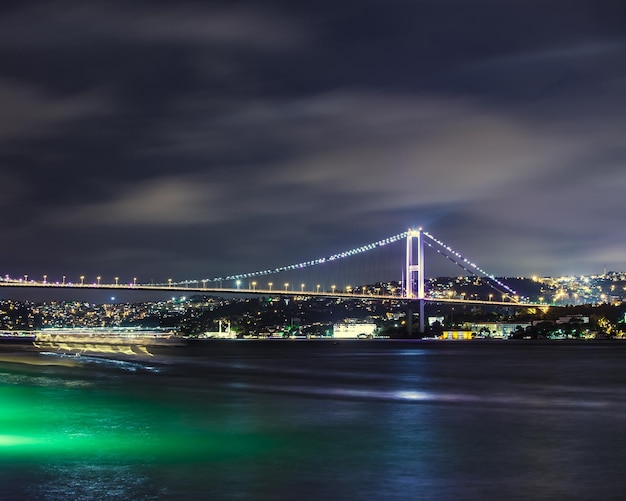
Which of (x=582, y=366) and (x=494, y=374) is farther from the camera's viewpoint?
(x=582, y=366)

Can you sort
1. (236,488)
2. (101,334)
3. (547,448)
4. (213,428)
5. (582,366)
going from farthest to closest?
(101,334) < (582,366) < (213,428) < (547,448) < (236,488)

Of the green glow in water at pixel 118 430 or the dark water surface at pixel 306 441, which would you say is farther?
the green glow in water at pixel 118 430

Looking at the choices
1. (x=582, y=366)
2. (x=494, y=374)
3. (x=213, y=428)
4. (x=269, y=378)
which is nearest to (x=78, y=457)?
(x=213, y=428)

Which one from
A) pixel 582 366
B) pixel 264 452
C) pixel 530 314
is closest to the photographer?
pixel 264 452

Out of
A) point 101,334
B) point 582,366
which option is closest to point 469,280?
point 101,334

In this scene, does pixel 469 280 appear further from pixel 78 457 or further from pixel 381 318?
pixel 78 457

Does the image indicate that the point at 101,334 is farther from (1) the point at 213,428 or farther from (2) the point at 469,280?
(1) the point at 213,428

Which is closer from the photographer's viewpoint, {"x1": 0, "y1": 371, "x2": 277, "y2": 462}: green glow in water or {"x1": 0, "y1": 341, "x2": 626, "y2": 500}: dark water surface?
{"x1": 0, "y1": 341, "x2": 626, "y2": 500}: dark water surface

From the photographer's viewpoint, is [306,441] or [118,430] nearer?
[306,441]
